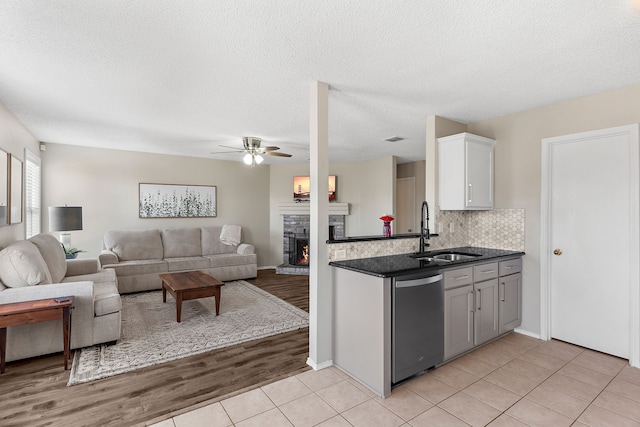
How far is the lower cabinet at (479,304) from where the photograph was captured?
2713 millimetres

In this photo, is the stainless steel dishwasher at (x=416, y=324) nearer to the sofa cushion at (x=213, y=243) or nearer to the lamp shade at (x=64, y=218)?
the lamp shade at (x=64, y=218)

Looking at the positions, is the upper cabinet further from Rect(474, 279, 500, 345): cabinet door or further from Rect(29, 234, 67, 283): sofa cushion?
Rect(29, 234, 67, 283): sofa cushion

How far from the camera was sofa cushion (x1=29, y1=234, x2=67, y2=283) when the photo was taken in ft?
11.5

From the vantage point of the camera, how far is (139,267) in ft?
17.0

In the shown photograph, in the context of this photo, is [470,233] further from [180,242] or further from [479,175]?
[180,242]

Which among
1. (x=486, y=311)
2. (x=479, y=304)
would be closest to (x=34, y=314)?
(x=479, y=304)

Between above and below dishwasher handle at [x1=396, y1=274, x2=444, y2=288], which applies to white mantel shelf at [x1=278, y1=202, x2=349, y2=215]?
above

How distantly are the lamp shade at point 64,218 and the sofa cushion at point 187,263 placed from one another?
4.77 ft

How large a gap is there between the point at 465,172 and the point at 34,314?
413cm

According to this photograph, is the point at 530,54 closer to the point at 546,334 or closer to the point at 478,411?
the point at 478,411

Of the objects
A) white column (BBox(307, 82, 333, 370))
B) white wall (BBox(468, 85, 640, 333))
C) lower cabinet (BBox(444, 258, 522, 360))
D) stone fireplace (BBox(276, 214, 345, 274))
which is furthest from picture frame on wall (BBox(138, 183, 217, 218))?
lower cabinet (BBox(444, 258, 522, 360))

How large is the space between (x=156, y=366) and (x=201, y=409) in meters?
0.86

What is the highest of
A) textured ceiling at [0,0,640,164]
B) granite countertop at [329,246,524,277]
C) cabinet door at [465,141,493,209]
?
textured ceiling at [0,0,640,164]

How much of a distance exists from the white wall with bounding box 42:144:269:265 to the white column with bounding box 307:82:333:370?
4457 millimetres
